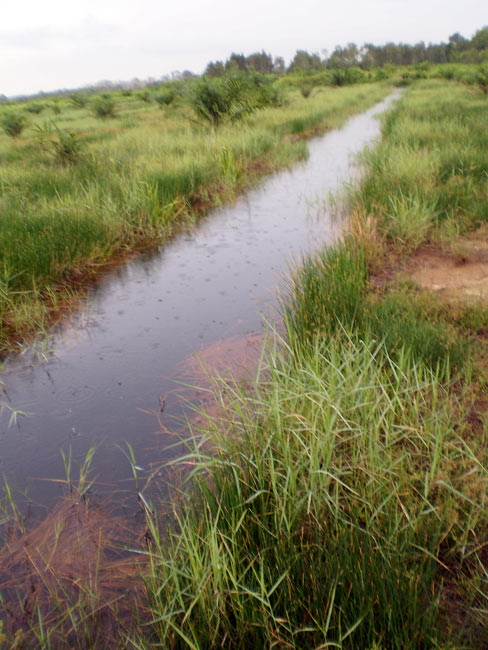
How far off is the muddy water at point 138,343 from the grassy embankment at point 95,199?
348 mm

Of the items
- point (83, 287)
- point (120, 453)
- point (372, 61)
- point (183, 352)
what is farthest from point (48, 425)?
point (372, 61)

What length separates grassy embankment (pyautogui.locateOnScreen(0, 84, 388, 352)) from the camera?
3.71 meters

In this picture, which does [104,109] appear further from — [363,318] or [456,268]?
[363,318]

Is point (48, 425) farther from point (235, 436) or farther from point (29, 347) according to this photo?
point (235, 436)

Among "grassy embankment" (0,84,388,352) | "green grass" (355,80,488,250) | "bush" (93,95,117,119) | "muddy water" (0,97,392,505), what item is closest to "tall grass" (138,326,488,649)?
"muddy water" (0,97,392,505)

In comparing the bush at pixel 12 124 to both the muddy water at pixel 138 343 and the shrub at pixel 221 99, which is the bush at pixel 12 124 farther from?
the muddy water at pixel 138 343

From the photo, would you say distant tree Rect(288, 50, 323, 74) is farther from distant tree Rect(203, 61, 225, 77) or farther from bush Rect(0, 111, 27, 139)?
bush Rect(0, 111, 27, 139)

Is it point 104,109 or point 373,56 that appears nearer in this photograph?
point 104,109

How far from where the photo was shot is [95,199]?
5.30m

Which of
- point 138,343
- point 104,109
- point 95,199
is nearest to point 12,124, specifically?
point 104,109

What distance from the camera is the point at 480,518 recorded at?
56.9 inches

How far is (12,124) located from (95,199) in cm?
1214

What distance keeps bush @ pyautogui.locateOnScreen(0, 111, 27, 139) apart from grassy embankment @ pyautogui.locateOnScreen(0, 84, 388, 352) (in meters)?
5.14

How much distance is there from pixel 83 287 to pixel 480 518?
12.2ft
